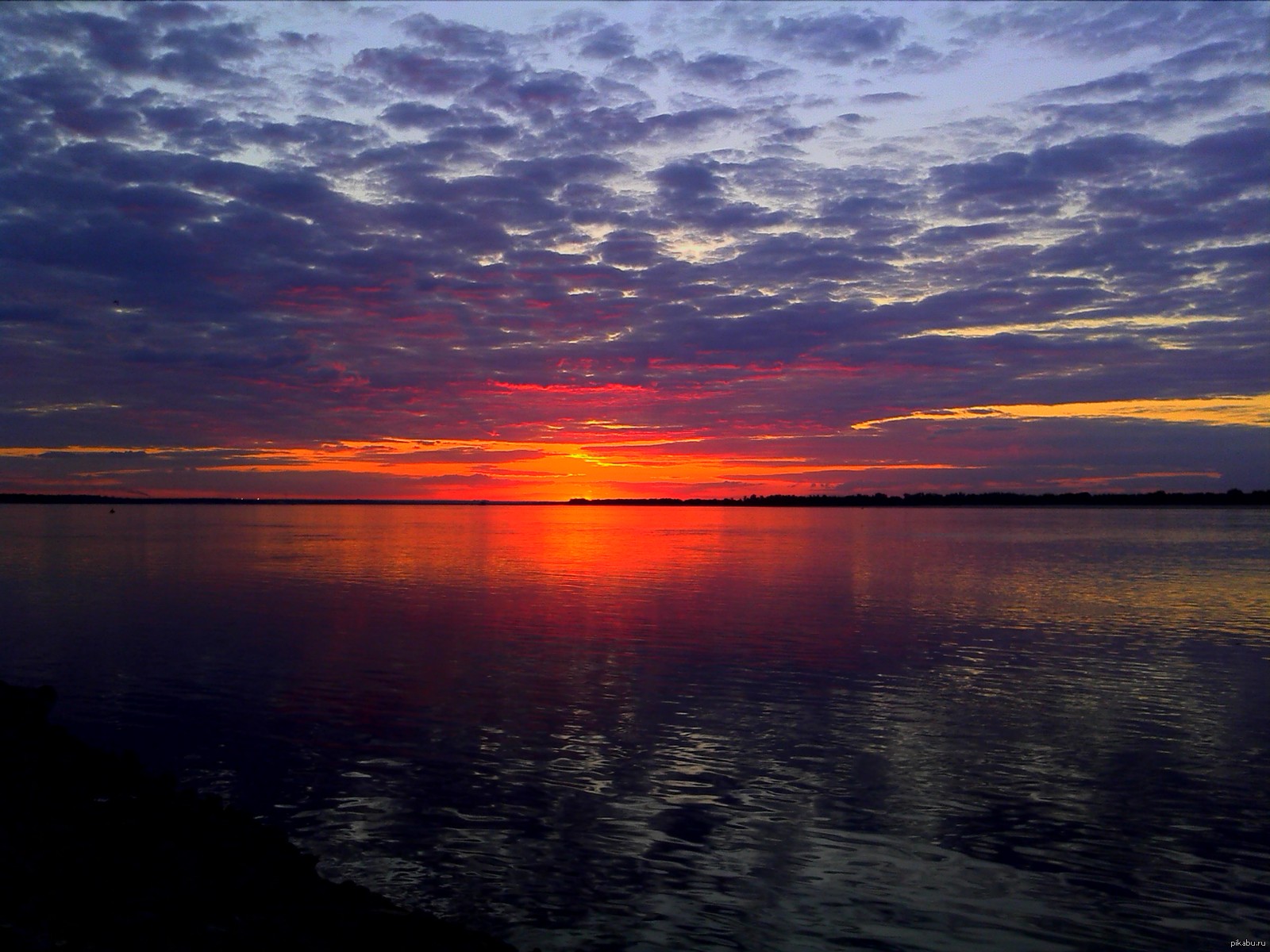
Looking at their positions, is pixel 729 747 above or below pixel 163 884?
below

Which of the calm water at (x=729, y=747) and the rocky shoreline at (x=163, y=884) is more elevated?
the rocky shoreline at (x=163, y=884)

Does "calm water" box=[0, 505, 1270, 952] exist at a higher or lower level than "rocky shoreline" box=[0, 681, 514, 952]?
lower

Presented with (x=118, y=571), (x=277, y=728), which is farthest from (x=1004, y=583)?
(x=118, y=571)

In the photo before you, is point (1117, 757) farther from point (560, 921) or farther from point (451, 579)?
point (451, 579)

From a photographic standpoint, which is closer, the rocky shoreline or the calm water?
the rocky shoreline

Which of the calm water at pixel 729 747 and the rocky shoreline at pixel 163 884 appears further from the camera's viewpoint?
the calm water at pixel 729 747

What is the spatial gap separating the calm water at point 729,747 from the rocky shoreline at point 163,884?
39.2 inches

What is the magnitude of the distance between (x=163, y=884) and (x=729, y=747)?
9.05 metres

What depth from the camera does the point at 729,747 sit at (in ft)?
51.1

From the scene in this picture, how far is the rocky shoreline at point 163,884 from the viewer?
25.6 ft

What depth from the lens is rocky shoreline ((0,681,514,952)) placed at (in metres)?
7.80

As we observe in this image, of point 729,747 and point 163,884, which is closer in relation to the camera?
point 163,884

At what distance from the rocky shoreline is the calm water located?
100 cm

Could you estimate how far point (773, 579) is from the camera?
147 ft
